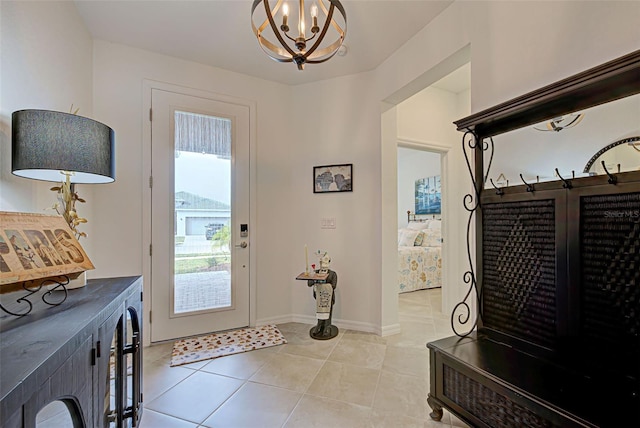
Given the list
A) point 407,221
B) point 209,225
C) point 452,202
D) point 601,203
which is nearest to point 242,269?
point 209,225

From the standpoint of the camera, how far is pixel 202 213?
2918 mm

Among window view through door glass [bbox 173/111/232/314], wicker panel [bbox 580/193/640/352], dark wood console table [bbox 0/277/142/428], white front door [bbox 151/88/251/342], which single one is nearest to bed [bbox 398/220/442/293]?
white front door [bbox 151/88/251/342]

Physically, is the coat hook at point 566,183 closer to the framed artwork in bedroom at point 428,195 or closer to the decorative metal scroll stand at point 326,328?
the decorative metal scroll stand at point 326,328

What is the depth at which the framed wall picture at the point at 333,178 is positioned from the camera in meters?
3.14

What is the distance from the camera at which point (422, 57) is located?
238 centimetres

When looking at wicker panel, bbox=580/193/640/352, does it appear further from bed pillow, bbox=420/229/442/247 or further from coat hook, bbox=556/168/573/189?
bed pillow, bbox=420/229/442/247

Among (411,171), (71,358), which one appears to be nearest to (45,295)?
(71,358)

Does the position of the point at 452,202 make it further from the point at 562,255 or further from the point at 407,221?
the point at 407,221

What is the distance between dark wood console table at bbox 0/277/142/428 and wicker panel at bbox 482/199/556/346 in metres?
1.84

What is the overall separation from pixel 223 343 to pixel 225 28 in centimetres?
280

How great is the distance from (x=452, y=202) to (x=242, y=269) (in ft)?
Answer: 8.59

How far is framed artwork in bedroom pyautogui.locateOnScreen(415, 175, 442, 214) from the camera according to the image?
20.3 feet

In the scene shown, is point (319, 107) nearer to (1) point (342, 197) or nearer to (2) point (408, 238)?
(1) point (342, 197)

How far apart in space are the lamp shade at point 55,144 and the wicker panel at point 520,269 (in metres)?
2.10
